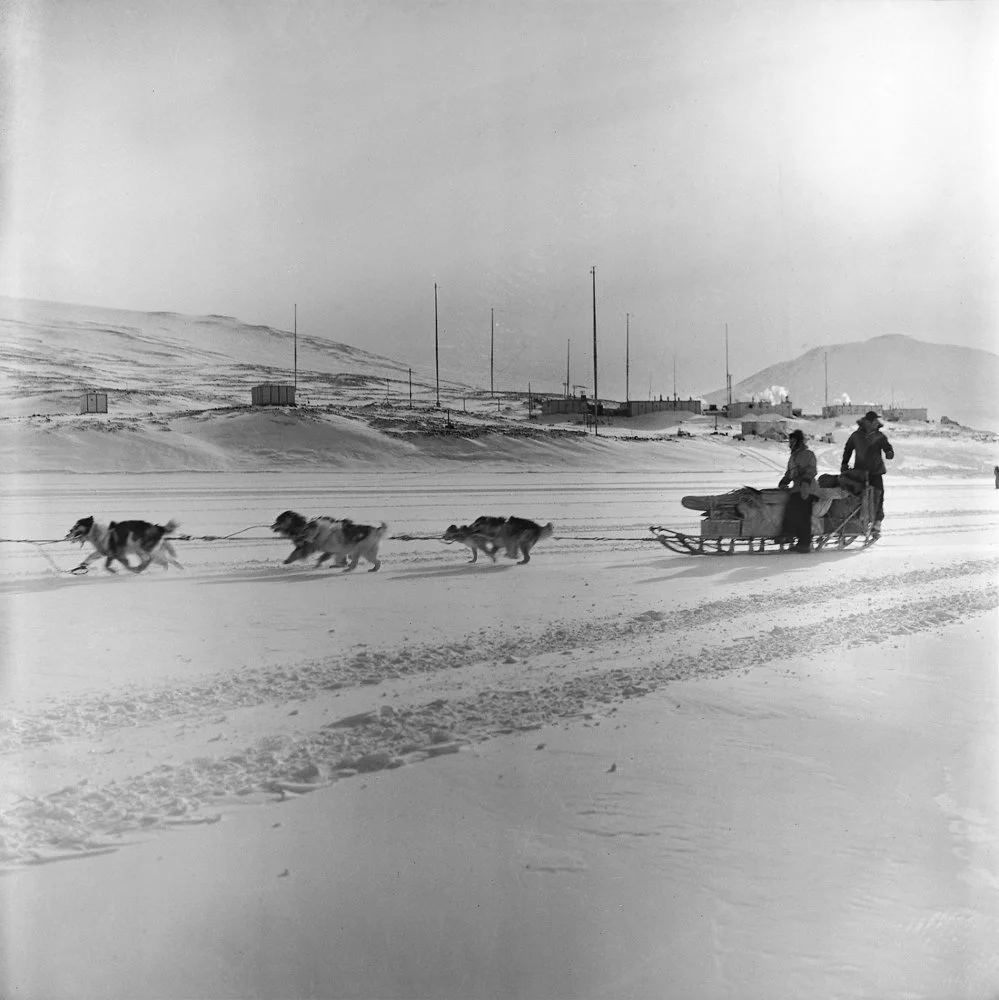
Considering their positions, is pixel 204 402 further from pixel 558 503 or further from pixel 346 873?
pixel 346 873

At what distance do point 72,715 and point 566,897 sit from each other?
284cm

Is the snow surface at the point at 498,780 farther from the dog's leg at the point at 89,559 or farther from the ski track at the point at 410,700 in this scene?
the dog's leg at the point at 89,559

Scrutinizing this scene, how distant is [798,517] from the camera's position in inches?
441

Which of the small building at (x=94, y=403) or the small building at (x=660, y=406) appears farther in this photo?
the small building at (x=660, y=406)

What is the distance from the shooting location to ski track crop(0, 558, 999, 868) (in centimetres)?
364

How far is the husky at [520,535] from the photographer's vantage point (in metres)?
10.2

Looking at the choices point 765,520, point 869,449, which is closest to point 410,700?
point 765,520

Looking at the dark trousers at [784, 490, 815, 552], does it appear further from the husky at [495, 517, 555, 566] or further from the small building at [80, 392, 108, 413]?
the small building at [80, 392, 108, 413]

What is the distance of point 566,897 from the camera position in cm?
315

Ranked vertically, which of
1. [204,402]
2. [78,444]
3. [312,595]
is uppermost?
[204,402]

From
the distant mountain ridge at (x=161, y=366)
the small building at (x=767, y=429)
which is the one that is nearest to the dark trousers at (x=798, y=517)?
the distant mountain ridge at (x=161, y=366)

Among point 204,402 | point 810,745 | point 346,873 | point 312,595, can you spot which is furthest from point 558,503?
point 204,402

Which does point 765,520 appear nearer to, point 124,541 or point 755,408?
point 124,541

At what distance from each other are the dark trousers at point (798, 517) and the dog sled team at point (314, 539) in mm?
3069
